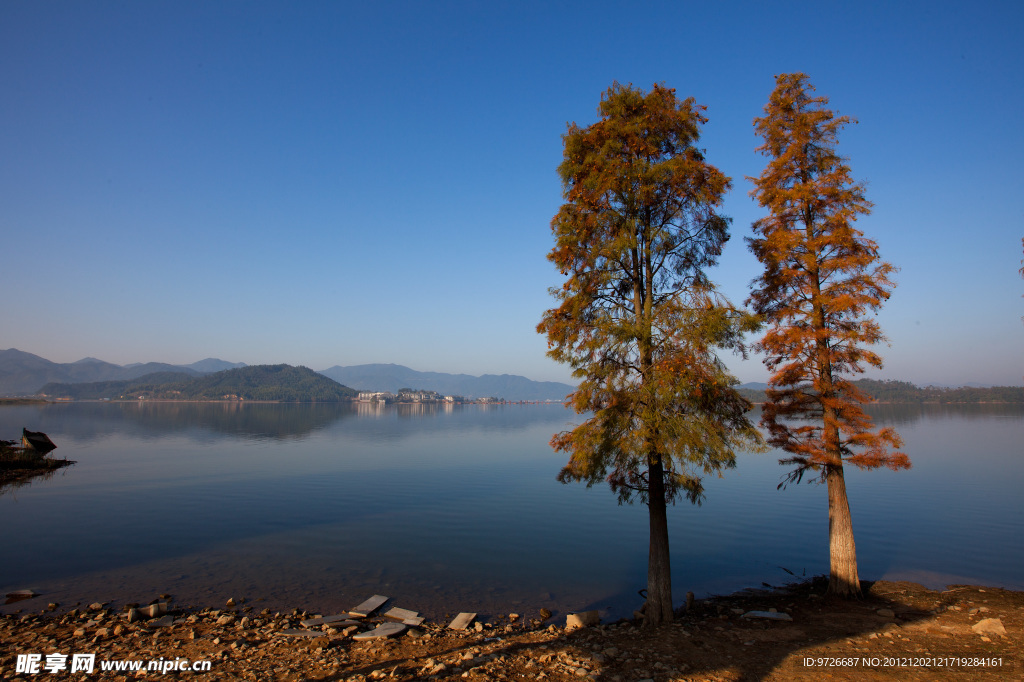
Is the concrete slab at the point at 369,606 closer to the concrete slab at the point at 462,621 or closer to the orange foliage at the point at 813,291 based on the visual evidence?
the concrete slab at the point at 462,621

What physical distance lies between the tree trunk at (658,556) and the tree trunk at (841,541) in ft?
21.7

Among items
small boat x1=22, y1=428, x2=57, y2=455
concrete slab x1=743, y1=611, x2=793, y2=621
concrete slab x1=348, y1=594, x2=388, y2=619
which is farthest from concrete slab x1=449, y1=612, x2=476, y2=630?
small boat x1=22, y1=428, x2=57, y2=455

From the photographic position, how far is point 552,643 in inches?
478

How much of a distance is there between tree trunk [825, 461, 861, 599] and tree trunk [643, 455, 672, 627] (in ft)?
21.7

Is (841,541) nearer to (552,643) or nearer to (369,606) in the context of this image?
(552,643)

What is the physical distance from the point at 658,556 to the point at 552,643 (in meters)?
3.78

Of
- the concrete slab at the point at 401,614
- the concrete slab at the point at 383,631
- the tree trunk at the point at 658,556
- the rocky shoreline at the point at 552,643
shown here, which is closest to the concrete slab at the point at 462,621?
the rocky shoreline at the point at 552,643

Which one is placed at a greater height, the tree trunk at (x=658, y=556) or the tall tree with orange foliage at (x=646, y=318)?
the tall tree with orange foliage at (x=646, y=318)

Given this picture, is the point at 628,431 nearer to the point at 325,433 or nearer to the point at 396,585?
the point at 396,585

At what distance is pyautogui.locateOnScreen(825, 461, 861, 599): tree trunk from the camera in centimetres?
1608

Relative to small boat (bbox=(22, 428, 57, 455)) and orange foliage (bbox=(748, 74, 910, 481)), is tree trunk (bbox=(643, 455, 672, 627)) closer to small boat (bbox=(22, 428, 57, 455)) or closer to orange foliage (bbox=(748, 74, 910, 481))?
orange foliage (bbox=(748, 74, 910, 481))

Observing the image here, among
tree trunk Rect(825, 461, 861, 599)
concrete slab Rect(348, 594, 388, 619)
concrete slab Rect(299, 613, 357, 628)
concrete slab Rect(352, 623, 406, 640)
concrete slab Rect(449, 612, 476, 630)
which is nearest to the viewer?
concrete slab Rect(352, 623, 406, 640)

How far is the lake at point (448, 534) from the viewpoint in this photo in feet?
60.8

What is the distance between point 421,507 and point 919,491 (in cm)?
3884
